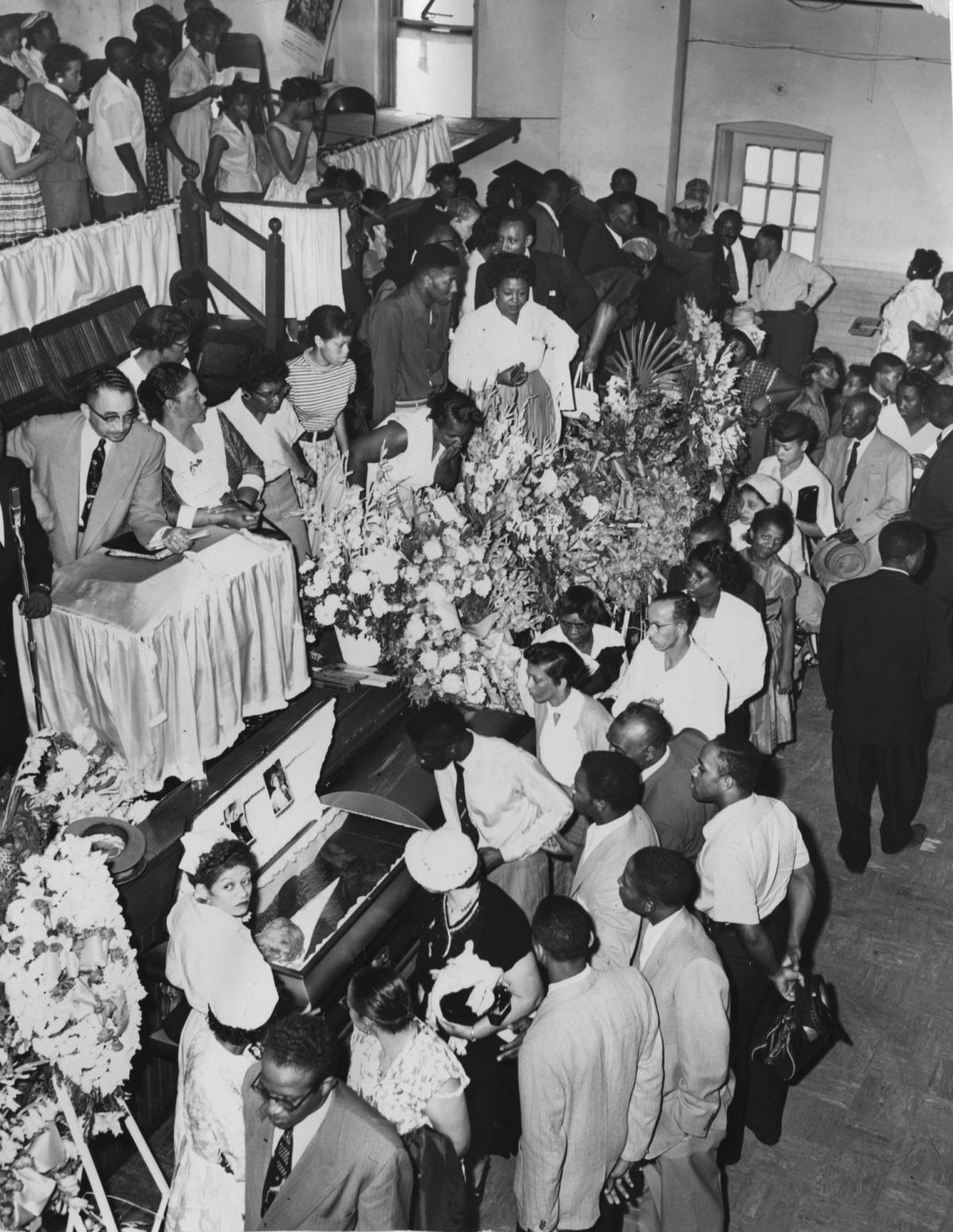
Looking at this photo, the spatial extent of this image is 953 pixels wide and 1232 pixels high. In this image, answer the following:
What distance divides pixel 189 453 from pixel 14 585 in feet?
2.41

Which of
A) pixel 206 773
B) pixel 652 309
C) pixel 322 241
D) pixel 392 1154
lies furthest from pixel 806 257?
pixel 392 1154

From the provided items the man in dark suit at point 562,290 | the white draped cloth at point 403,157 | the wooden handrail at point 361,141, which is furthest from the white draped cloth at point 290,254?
the white draped cloth at point 403,157

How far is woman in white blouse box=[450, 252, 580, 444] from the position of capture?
6.34m

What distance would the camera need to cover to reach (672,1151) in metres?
3.72

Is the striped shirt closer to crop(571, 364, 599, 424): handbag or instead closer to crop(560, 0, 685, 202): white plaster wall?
crop(571, 364, 599, 424): handbag

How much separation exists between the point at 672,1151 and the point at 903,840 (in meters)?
2.59

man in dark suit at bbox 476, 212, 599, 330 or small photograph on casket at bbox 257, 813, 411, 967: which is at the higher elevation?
man in dark suit at bbox 476, 212, 599, 330

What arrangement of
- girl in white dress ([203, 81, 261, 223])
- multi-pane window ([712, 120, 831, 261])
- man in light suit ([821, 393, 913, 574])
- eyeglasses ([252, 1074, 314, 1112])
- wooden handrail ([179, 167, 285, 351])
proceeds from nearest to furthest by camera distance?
eyeglasses ([252, 1074, 314, 1112])
man in light suit ([821, 393, 913, 574])
wooden handrail ([179, 167, 285, 351])
girl in white dress ([203, 81, 261, 223])
multi-pane window ([712, 120, 831, 261])

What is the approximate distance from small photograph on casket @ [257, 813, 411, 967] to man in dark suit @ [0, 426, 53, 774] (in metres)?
1.04

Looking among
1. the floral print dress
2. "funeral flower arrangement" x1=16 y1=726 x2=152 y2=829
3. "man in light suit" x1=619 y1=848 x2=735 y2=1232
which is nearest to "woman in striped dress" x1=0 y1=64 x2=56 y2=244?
"funeral flower arrangement" x1=16 y1=726 x2=152 y2=829

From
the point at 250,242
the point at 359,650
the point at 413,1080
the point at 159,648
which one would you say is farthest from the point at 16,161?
the point at 413,1080

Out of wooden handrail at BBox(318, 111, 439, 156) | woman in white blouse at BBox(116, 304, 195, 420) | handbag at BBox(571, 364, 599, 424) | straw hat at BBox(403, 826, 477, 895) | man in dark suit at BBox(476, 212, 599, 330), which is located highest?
wooden handrail at BBox(318, 111, 439, 156)

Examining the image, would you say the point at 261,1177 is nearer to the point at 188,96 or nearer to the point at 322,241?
the point at 322,241

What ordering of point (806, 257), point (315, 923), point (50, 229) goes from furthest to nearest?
point (806, 257)
point (50, 229)
point (315, 923)
